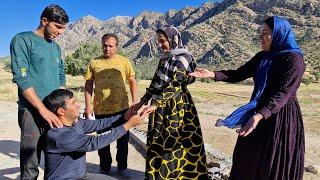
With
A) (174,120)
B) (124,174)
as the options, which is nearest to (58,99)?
(174,120)

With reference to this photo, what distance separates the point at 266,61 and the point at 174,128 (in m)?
1.34

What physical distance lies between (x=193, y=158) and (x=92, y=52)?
115 ft

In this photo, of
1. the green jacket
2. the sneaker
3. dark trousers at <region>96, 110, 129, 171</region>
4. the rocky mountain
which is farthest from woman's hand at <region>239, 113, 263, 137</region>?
the rocky mountain

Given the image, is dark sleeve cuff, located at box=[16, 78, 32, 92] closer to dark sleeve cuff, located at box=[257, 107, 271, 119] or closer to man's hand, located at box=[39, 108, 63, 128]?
man's hand, located at box=[39, 108, 63, 128]

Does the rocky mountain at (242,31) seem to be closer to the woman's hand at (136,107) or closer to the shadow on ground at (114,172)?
the shadow on ground at (114,172)

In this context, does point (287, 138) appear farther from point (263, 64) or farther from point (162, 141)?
point (162, 141)

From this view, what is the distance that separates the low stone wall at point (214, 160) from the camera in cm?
565

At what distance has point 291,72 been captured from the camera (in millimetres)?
3559

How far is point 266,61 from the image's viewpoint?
378 cm

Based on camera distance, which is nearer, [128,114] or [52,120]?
[52,120]

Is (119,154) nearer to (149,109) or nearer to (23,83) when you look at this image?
(149,109)

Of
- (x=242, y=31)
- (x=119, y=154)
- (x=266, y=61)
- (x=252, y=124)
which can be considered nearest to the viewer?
(x=252, y=124)

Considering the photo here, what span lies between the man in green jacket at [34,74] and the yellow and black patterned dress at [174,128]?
114 cm

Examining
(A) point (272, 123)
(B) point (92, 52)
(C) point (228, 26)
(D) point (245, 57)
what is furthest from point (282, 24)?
(C) point (228, 26)
